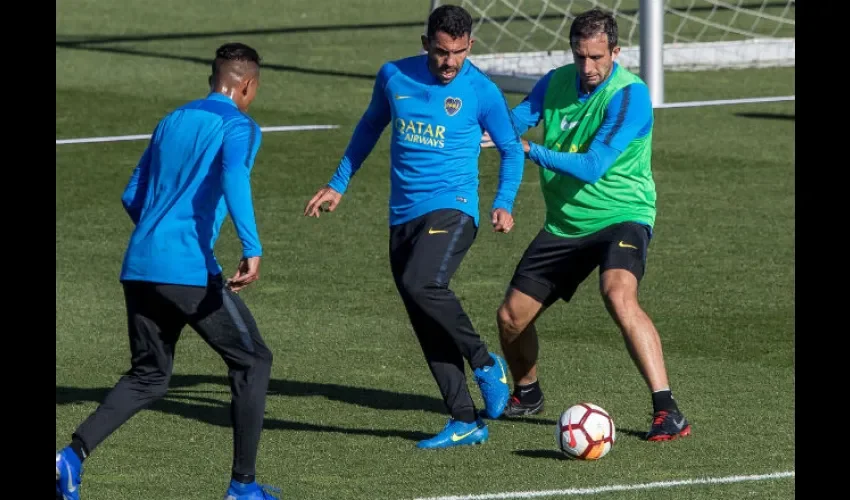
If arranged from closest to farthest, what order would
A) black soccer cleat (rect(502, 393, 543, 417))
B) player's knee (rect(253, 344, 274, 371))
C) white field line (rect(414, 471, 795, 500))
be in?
player's knee (rect(253, 344, 274, 371)) < white field line (rect(414, 471, 795, 500)) < black soccer cleat (rect(502, 393, 543, 417))

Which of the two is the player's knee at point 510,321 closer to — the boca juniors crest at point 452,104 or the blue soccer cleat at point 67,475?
the boca juniors crest at point 452,104

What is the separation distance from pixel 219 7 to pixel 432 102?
982 inches

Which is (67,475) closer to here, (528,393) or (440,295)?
(440,295)

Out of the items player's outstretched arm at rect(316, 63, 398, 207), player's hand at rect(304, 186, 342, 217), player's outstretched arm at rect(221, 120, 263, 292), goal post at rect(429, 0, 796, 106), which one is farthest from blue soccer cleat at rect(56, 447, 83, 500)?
goal post at rect(429, 0, 796, 106)

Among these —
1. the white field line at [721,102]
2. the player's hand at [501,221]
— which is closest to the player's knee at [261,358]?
the player's hand at [501,221]

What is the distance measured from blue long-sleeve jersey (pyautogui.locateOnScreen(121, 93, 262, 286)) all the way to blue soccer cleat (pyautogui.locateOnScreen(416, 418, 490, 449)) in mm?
1653

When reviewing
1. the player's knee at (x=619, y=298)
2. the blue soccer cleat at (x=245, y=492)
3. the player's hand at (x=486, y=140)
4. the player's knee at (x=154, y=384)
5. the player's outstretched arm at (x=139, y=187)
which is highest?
the player's hand at (x=486, y=140)

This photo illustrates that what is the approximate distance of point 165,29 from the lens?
95.1 feet

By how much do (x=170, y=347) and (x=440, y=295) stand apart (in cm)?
152

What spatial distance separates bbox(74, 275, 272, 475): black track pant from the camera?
23.2 feet

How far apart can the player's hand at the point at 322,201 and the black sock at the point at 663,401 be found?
1.81 metres

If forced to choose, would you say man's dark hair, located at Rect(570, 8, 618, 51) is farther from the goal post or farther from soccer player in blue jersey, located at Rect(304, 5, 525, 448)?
the goal post

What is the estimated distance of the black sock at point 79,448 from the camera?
7.02 metres
